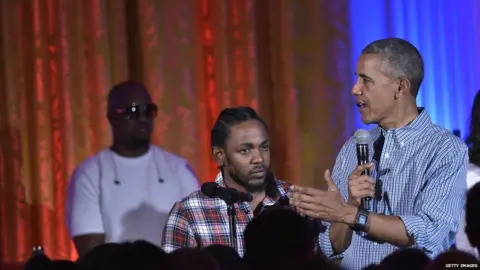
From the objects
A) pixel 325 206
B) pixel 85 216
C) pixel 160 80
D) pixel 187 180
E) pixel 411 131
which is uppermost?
pixel 160 80

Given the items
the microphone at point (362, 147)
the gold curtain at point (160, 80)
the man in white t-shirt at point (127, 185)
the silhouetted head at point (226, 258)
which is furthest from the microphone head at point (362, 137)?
the gold curtain at point (160, 80)

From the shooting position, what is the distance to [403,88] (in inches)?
150

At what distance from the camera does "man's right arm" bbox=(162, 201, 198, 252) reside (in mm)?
4105

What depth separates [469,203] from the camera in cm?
249

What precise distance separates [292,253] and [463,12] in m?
4.53

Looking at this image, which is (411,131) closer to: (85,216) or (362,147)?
(362,147)

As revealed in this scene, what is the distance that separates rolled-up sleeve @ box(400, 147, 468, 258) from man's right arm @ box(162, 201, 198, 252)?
0.99 meters

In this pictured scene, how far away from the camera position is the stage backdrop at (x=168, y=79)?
6000 millimetres

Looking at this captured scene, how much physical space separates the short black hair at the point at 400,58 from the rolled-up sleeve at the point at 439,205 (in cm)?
35

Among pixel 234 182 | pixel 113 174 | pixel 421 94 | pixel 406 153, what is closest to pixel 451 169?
pixel 406 153

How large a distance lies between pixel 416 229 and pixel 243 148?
1.06 metres

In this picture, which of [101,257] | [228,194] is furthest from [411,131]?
[101,257]

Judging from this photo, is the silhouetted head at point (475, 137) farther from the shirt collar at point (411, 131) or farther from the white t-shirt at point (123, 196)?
the white t-shirt at point (123, 196)

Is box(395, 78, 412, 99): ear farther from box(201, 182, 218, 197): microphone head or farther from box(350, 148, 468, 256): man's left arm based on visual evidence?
box(201, 182, 218, 197): microphone head
